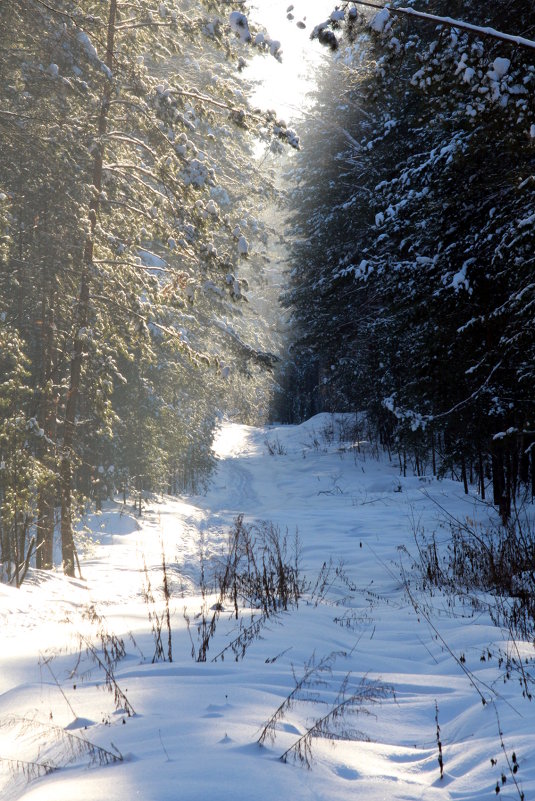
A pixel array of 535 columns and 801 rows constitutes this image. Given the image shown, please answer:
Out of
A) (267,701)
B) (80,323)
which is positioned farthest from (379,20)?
(80,323)

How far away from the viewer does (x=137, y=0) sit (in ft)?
29.0

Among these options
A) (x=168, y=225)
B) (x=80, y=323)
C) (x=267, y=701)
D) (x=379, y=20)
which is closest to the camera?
(x=267, y=701)

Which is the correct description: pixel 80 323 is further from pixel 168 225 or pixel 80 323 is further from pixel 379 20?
pixel 379 20

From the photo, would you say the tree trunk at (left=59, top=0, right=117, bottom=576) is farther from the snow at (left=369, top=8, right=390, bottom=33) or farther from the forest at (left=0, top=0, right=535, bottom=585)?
the snow at (left=369, top=8, right=390, bottom=33)

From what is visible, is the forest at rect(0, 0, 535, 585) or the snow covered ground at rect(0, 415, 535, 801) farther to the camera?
the forest at rect(0, 0, 535, 585)

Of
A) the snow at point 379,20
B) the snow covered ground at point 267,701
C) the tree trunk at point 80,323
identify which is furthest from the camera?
the tree trunk at point 80,323

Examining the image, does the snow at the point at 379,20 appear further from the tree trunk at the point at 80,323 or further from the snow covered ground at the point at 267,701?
the tree trunk at the point at 80,323

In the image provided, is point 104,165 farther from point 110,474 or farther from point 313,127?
point 313,127

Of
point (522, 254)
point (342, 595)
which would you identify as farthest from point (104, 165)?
point (342, 595)

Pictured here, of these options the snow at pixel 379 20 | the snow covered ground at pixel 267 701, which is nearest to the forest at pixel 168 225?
the snow at pixel 379 20

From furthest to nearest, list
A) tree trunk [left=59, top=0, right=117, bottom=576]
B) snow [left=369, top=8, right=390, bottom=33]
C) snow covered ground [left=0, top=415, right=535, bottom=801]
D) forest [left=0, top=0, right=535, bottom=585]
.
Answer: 1. tree trunk [left=59, top=0, right=117, bottom=576]
2. forest [left=0, top=0, right=535, bottom=585]
3. snow [left=369, top=8, right=390, bottom=33]
4. snow covered ground [left=0, top=415, right=535, bottom=801]

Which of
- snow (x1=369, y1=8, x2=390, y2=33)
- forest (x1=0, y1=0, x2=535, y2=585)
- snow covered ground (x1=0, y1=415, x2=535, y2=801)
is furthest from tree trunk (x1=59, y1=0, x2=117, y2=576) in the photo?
snow (x1=369, y1=8, x2=390, y2=33)

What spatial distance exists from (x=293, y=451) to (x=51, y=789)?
77.7 ft

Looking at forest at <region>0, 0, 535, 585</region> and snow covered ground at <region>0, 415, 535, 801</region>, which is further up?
A: forest at <region>0, 0, 535, 585</region>
